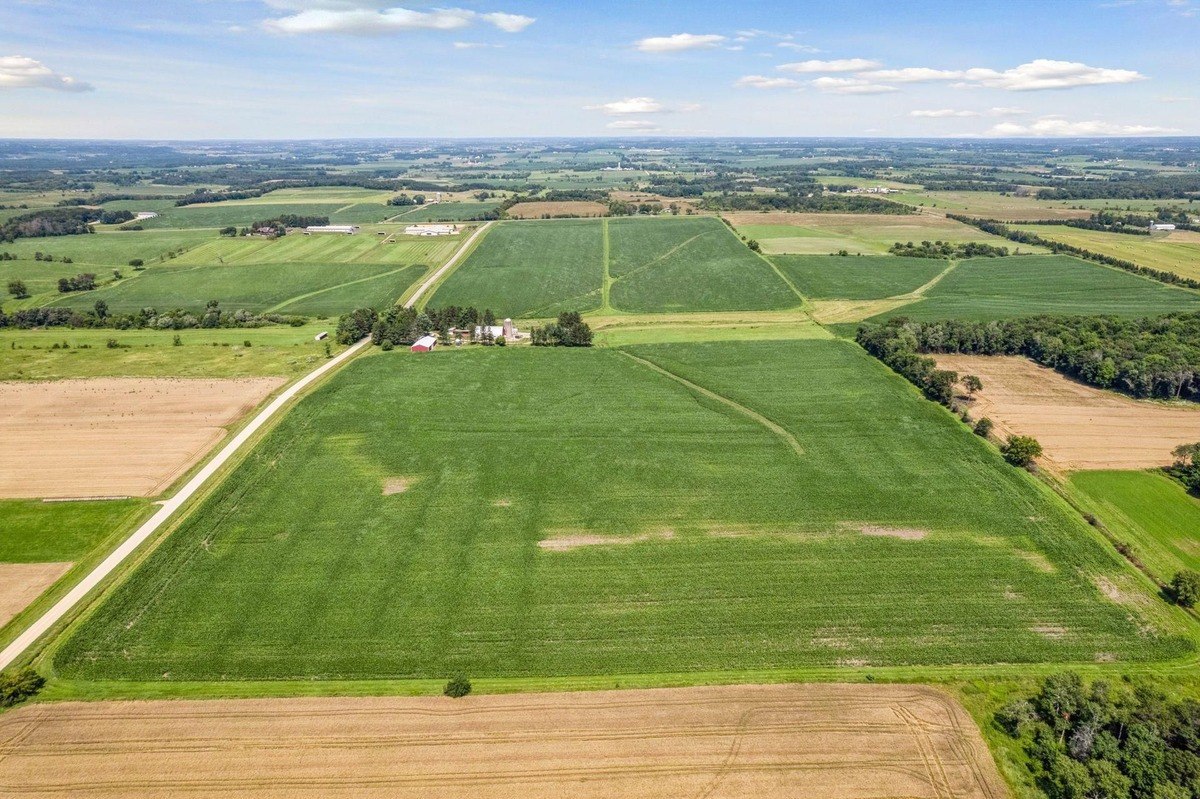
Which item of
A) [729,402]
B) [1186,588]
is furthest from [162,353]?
[1186,588]

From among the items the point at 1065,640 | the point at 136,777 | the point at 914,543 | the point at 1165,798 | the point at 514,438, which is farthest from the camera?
the point at 514,438

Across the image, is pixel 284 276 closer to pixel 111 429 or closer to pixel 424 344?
pixel 424 344

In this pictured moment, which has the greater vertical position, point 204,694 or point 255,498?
point 255,498

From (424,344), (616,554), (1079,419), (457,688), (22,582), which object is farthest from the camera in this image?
(424,344)

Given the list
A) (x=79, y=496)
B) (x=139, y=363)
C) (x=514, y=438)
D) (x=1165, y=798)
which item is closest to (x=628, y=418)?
(x=514, y=438)

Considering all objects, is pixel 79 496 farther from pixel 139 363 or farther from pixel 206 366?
pixel 139 363

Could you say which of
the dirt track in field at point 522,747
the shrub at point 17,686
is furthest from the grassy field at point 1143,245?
the shrub at point 17,686

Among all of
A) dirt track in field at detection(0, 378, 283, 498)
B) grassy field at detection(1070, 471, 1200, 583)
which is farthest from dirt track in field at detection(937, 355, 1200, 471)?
dirt track in field at detection(0, 378, 283, 498)
